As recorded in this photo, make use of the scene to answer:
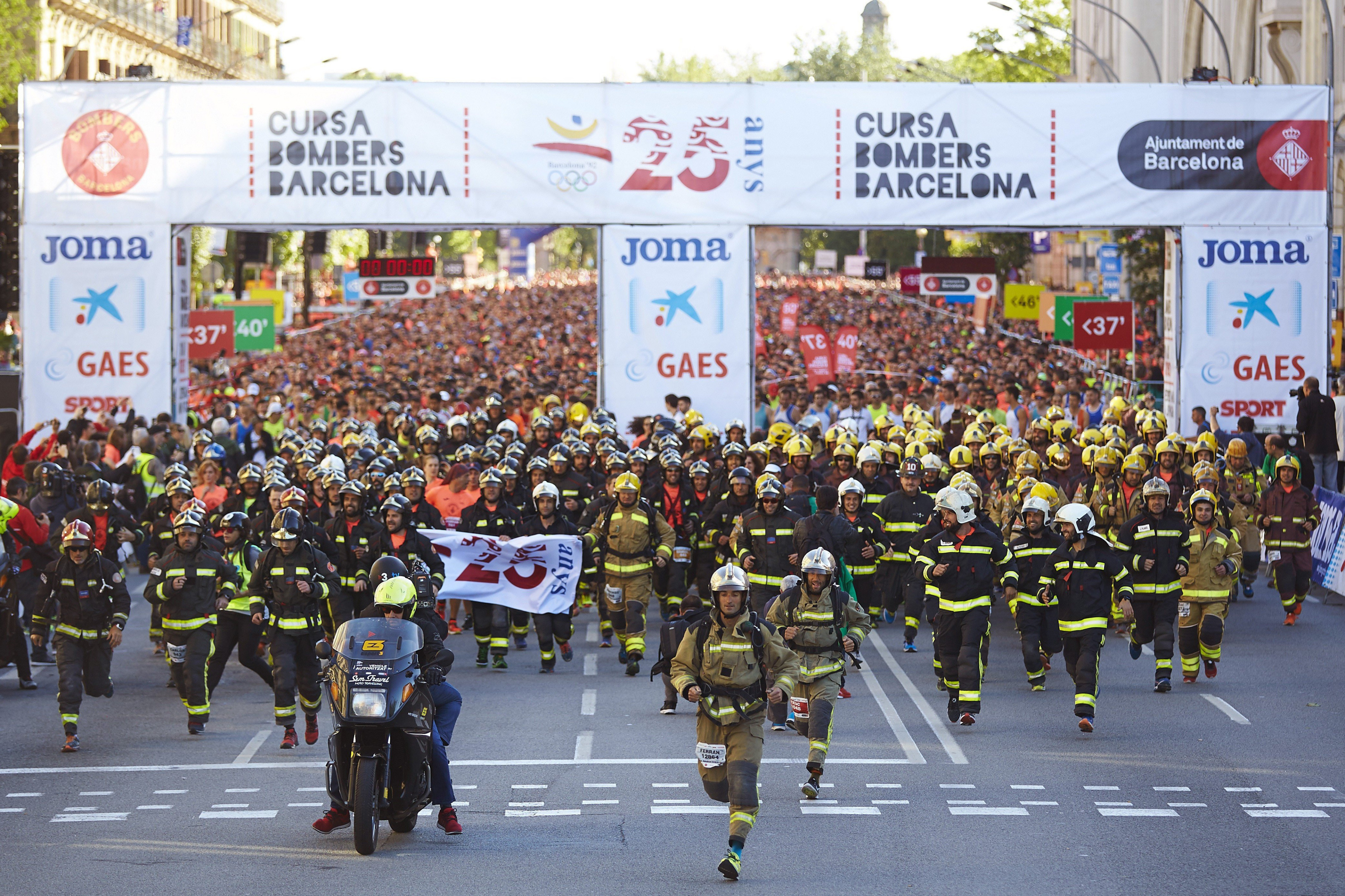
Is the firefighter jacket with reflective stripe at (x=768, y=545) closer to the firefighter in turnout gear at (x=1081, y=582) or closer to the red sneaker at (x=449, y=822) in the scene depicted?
the firefighter in turnout gear at (x=1081, y=582)

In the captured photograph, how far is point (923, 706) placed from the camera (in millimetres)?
14750

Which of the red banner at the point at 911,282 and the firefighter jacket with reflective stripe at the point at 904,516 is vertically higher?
the red banner at the point at 911,282

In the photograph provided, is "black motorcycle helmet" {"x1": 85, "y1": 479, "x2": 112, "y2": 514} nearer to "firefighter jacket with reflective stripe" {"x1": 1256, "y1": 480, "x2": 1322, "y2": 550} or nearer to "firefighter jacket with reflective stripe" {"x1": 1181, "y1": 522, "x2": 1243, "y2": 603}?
"firefighter jacket with reflective stripe" {"x1": 1181, "y1": 522, "x2": 1243, "y2": 603}

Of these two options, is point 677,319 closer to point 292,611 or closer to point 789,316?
point 292,611

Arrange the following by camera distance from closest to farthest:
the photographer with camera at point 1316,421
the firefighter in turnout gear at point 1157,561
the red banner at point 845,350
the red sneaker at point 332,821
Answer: the red sneaker at point 332,821
the firefighter in turnout gear at point 1157,561
the photographer with camera at point 1316,421
the red banner at point 845,350

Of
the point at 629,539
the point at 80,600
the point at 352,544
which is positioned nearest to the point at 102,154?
the point at 352,544

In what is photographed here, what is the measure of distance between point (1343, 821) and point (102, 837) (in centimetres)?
720

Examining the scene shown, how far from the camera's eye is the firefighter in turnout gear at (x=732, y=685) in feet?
32.5

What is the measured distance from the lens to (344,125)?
25516 millimetres

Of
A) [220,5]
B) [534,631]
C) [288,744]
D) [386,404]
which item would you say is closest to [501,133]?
[386,404]

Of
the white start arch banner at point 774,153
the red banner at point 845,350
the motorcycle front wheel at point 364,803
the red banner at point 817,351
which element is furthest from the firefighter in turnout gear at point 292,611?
the red banner at point 845,350

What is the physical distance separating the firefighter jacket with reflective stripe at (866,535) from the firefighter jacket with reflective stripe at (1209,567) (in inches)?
107

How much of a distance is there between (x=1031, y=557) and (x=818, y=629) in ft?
11.4

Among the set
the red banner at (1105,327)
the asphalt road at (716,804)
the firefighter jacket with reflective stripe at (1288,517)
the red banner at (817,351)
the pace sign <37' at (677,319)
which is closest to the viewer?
the asphalt road at (716,804)
